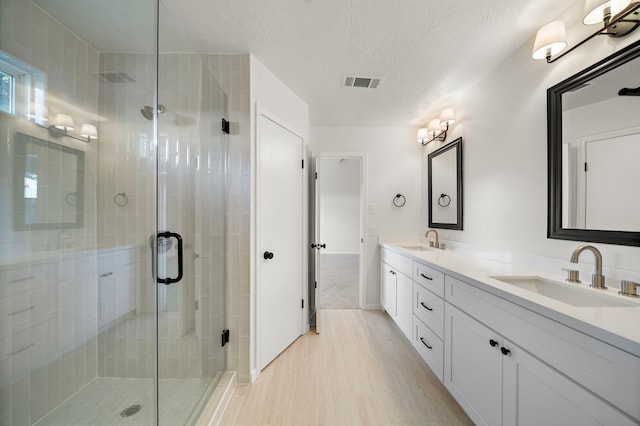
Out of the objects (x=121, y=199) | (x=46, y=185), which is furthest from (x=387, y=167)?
(x=46, y=185)

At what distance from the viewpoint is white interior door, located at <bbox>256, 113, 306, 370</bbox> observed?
197 centimetres

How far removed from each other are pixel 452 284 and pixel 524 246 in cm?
64

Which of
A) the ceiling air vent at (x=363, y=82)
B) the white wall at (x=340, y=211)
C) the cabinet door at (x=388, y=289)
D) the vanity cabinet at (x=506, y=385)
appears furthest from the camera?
the white wall at (x=340, y=211)

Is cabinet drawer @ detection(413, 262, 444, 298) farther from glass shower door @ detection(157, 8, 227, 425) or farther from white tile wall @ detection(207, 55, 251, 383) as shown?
glass shower door @ detection(157, 8, 227, 425)

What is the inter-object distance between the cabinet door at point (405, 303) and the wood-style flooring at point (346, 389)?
0.20 m

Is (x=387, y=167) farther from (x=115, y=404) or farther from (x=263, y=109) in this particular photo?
(x=115, y=404)

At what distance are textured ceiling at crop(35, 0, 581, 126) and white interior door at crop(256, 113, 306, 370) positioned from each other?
53cm

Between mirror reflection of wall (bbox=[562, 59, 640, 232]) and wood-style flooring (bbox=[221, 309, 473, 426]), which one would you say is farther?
wood-style flooring (bbox=[221, 309, 473, 426])

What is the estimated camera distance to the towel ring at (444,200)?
2652 millimetres

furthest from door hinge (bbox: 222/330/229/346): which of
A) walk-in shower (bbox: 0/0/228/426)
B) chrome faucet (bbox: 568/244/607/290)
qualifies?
chrome faucet (bbox: 568/244/607/290)

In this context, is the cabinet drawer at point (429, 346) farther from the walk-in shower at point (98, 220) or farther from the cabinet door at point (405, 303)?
the walk-in shower at point (98, 220)

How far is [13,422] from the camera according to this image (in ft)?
3.26

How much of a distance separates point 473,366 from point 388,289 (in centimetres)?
147

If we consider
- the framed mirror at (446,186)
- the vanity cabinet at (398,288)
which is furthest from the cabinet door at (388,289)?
the framed mirror at (446,186)
